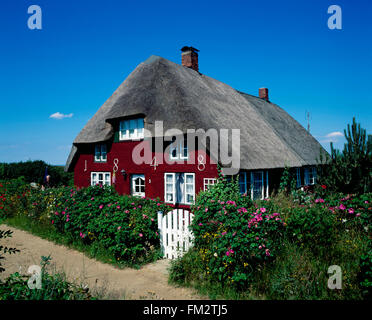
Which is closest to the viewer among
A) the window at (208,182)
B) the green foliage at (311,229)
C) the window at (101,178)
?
the green foliage at (311,229)

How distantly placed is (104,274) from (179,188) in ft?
20.0

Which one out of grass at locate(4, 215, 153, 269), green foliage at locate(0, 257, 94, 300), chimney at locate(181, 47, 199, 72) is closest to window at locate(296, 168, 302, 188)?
chimney at locate(181, 47, 199, 72)

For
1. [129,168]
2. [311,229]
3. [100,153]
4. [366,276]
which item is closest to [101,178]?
[100,153]

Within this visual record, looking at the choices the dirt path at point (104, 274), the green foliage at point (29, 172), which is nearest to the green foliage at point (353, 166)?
the dirt path at point (104, 274)

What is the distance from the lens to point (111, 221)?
23.0 ft

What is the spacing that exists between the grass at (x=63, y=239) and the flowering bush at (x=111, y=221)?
0.14 metres

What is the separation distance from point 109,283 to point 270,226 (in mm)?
3638

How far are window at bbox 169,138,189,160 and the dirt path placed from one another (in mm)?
5502

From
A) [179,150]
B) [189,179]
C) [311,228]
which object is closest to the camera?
[311,228]

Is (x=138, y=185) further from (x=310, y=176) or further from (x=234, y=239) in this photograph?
(x=310, y=176)

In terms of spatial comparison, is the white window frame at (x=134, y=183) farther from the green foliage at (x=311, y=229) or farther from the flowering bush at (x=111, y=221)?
the green foliage at (x=311, y=229)

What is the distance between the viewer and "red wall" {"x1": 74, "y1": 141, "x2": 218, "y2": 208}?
10938 millimetres

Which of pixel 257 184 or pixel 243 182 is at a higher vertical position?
pixel 243 182

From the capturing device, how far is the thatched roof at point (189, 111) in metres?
11.4
